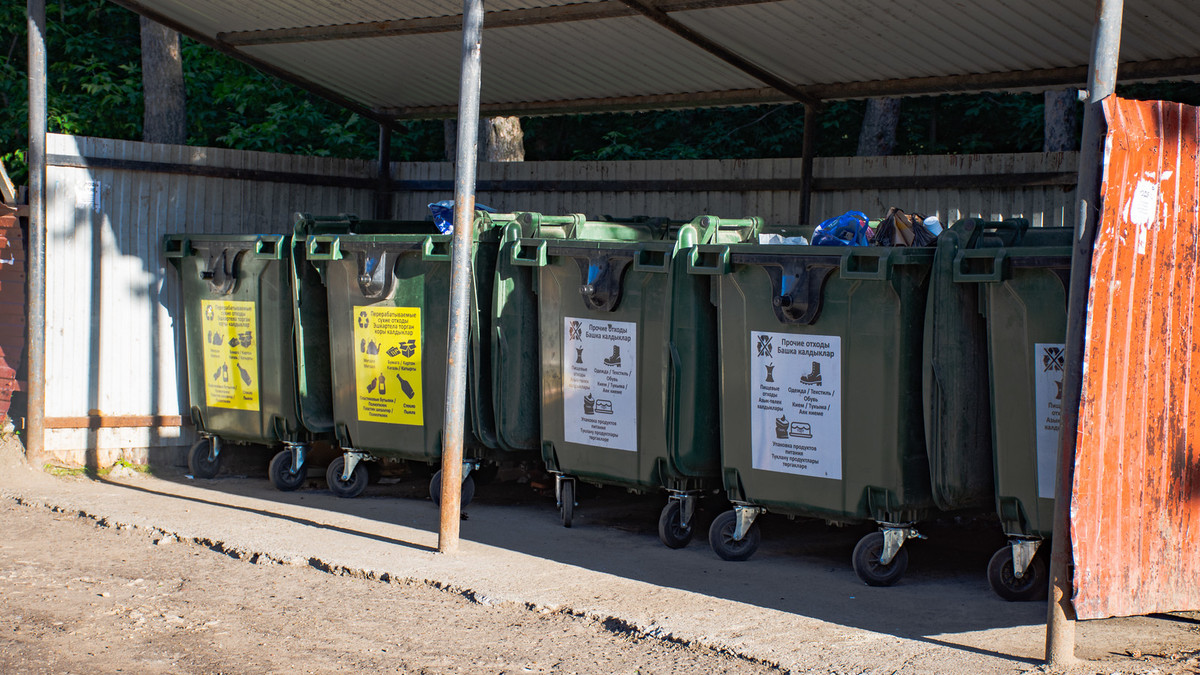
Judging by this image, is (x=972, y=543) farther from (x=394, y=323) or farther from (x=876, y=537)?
(x=394, y=323)

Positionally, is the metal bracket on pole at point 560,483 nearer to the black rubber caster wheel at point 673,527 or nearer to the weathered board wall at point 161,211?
the black rubber caster wheel at point 673,527

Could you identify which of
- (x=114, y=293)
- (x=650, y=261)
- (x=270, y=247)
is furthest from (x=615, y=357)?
(x=114, y=293)

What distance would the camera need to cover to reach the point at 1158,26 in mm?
6395

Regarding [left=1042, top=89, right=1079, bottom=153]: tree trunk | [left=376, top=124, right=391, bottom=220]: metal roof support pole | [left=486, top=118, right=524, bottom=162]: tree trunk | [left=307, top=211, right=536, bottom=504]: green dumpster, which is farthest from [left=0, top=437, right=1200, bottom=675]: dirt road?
[left=1042, top=89, right=1079, bottom=153]: tree trunk

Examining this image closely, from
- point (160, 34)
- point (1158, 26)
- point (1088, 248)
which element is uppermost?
point (160, 34)

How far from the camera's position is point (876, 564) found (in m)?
5.66

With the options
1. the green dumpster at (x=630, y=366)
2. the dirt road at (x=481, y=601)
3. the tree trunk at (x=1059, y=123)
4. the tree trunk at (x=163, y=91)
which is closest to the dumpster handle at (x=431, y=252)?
the green dumpster at (x=630, y=366)

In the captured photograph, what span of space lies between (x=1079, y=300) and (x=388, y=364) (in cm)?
420

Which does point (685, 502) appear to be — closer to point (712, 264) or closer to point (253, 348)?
point (712, 264)

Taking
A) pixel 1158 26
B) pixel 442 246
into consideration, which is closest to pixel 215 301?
pixel 442 246

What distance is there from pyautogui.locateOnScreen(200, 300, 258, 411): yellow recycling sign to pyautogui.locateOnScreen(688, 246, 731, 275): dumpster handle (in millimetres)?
3169

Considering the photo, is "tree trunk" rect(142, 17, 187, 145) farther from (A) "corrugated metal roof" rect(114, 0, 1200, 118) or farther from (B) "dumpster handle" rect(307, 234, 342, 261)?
(B) "dumpster handle" rect(307, 234, 342, 261)

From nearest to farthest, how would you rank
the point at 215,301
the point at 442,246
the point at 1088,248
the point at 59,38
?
the point at 1088,248, the point at 442,246, the point at 215,301, the point at 59,38

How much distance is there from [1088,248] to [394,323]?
417 centimetres
